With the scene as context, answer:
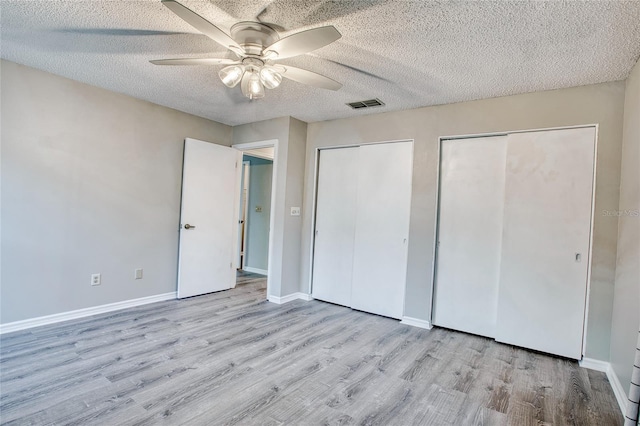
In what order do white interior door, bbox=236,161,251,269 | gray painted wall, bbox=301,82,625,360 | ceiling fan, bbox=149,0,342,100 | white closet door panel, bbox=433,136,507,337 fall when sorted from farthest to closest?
white interior door, bbox=236,161,251,269 → white closet door panel, bbox=433,136,507,337 → gray painted wall, bbox=301,82,625,360 → ceiling fan, bbox=149,0,342,100

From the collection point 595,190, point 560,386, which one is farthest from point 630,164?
point 560,386

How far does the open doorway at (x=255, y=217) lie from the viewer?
6.05 m

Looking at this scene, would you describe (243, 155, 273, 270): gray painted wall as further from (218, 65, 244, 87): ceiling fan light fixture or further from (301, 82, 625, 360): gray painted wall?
(218, 65, 244, 87): ceiling fan light fixture

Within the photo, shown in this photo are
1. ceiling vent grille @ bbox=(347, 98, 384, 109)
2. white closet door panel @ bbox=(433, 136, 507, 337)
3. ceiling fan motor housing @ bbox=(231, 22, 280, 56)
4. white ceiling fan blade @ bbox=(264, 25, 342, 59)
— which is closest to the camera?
white ceiling fan blade @ bbox=(264, 25, 342, 59)

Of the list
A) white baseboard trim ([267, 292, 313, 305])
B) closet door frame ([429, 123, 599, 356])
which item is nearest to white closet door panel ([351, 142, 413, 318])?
closet door frame ([429, 123, 599, 356])

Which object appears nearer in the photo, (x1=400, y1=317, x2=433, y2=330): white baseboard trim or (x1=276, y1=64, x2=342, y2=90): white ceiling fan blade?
(x1=276, y1=64, x2=342, y2=90): white ceiling fan blade

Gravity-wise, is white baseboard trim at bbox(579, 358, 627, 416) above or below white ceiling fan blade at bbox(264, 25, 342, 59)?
below

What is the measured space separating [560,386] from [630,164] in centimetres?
175

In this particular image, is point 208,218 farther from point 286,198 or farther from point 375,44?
point 375,44

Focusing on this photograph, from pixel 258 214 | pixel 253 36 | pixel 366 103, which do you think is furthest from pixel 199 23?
pixel 258 214

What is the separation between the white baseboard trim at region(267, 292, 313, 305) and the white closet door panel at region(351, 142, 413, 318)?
714 millimetres

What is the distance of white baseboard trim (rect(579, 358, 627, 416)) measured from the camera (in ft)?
7.15

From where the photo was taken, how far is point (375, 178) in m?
4.01

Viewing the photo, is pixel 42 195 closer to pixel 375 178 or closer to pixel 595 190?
pixel 375 178
